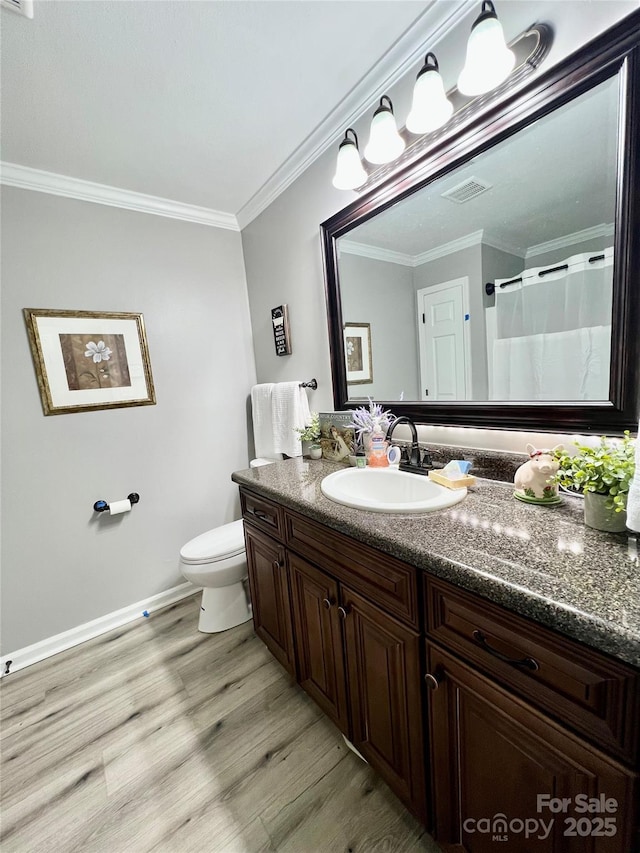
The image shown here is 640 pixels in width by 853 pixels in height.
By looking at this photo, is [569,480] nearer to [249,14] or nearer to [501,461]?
[501,461]

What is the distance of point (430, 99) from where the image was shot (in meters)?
1.08

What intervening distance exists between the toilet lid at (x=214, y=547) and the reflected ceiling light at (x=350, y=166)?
1783mm

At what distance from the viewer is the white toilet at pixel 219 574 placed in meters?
1.77

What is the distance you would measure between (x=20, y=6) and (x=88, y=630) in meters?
2.61

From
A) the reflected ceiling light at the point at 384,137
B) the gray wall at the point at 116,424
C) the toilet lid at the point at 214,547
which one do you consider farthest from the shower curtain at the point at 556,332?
the gray wall at the point at 116,424

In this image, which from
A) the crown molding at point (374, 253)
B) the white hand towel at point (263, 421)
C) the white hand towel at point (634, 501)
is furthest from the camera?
the white hand towel at point (263, 421)

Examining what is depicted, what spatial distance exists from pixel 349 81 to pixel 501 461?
61.0 inches

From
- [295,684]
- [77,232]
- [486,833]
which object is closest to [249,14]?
[77,232]

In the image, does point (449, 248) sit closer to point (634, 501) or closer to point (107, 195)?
point (634, 501)

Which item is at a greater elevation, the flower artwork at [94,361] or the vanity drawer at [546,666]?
the flower artwork at [94,361]

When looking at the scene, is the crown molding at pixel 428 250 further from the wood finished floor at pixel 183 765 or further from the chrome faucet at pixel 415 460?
the wood finished floor at pixel 183 765

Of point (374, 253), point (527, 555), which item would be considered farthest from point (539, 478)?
point (374, 253)

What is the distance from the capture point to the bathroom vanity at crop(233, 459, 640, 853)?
0.54 metres

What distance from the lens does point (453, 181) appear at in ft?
3.92
